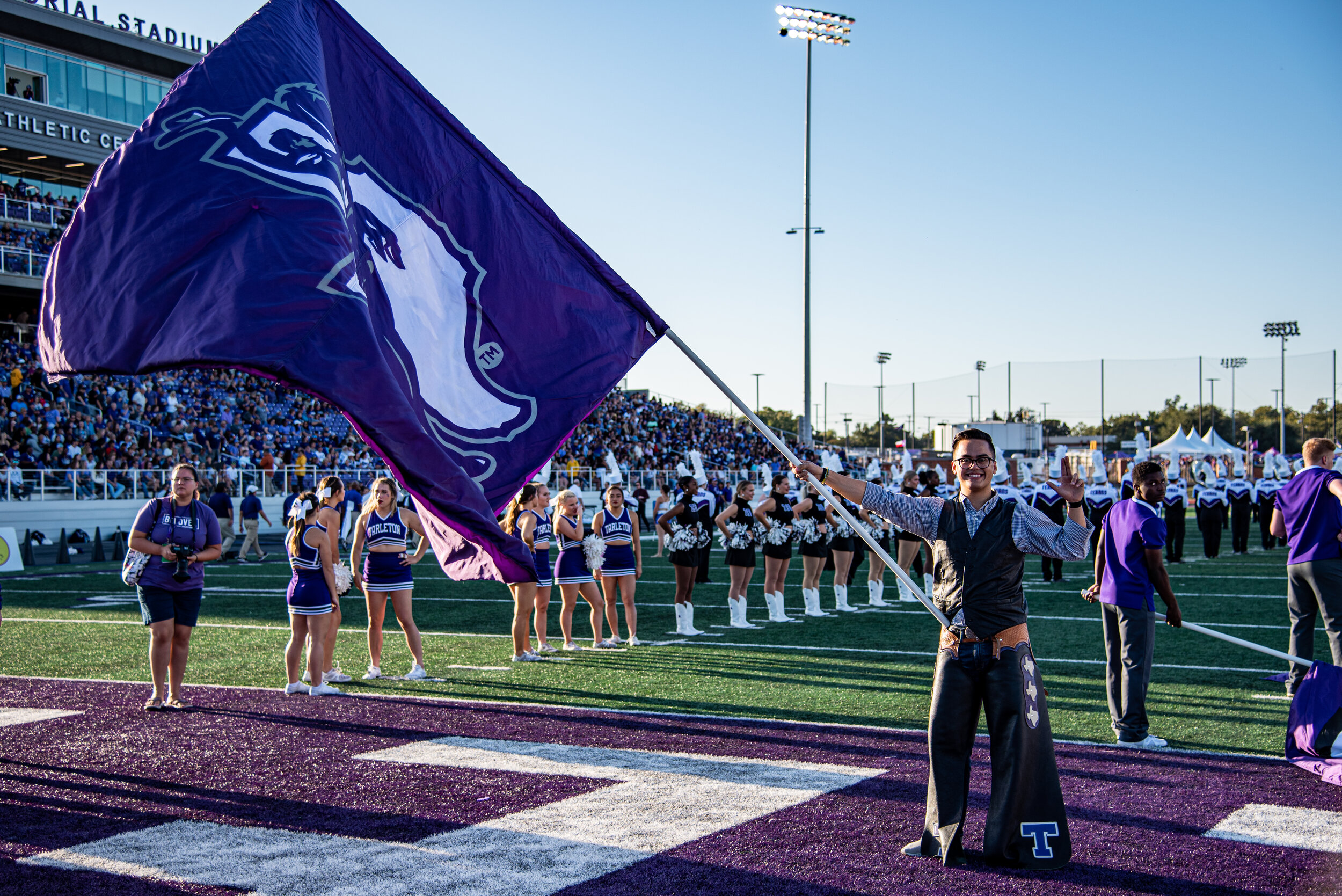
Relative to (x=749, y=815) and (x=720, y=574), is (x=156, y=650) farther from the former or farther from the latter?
(x=720, y=574)

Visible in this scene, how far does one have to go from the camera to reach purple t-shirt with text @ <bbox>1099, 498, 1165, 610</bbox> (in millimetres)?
7203

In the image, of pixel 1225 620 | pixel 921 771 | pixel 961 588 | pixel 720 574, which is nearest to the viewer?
pixel 961 588

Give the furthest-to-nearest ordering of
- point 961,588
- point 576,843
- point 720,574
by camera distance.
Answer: point 720,574
point 576,843
point 961,588

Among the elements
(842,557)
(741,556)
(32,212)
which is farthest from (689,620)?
(32,212)

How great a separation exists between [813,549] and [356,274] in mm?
10269

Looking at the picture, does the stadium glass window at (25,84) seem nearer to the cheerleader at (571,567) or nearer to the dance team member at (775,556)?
the dance team member at (775,556)

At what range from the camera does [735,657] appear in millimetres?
11211

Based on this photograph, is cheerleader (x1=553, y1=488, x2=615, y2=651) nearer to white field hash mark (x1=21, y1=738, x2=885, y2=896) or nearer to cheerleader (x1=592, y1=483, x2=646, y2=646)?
cheerleader (x1=592, y1=483, x2=646, y2=646)

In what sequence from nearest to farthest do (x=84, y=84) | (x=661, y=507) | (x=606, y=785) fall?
1. (x=606, y=785)
2. (x=661, y=507)
3. (x=84, y=84)

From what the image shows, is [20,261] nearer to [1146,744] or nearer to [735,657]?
[735,657]

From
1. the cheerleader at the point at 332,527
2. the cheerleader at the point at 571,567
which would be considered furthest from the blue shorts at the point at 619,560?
the cheerleader at the point at 332,527

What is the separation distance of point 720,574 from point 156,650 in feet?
41.5

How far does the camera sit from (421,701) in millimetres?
8898

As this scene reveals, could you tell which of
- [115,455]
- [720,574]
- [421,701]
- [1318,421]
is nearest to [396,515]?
[421,701]
